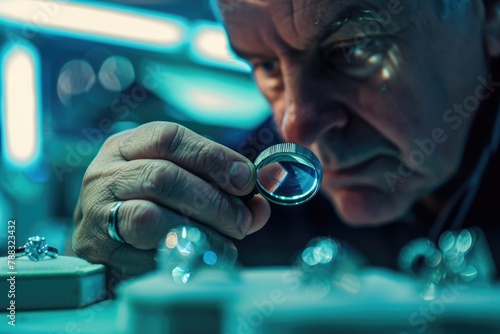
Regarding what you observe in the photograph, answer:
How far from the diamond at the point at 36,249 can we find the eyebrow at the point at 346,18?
430mm

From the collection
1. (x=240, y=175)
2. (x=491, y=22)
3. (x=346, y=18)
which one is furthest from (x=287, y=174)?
(x=491, y=22)

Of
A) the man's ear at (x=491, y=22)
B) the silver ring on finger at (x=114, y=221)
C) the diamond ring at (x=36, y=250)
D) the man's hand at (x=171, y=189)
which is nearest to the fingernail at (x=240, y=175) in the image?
the man's hand at (x=171, y=189)

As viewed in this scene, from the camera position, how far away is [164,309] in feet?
2.46

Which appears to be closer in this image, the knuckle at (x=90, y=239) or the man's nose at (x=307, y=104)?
the knuckle at (x=90, y=239)

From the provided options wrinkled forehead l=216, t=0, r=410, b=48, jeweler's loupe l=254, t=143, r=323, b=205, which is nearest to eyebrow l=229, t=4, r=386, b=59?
wrinkled forehead l=216, t=0, r=410, b=48

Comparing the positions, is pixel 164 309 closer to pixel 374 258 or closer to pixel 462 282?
pixel 462 282

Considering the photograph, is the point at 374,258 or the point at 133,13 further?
the point at 374,258

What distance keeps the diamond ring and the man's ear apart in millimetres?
733

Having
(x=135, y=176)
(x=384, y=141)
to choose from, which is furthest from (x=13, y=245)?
(x=384, y=141)

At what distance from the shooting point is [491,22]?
96cm

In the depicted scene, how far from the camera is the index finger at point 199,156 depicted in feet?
1.84

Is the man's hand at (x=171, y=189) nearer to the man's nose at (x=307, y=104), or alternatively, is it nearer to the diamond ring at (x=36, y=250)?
the diamond ring at (x=36, y=250)

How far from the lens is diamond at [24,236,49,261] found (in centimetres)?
63

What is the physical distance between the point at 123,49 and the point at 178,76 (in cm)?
17
